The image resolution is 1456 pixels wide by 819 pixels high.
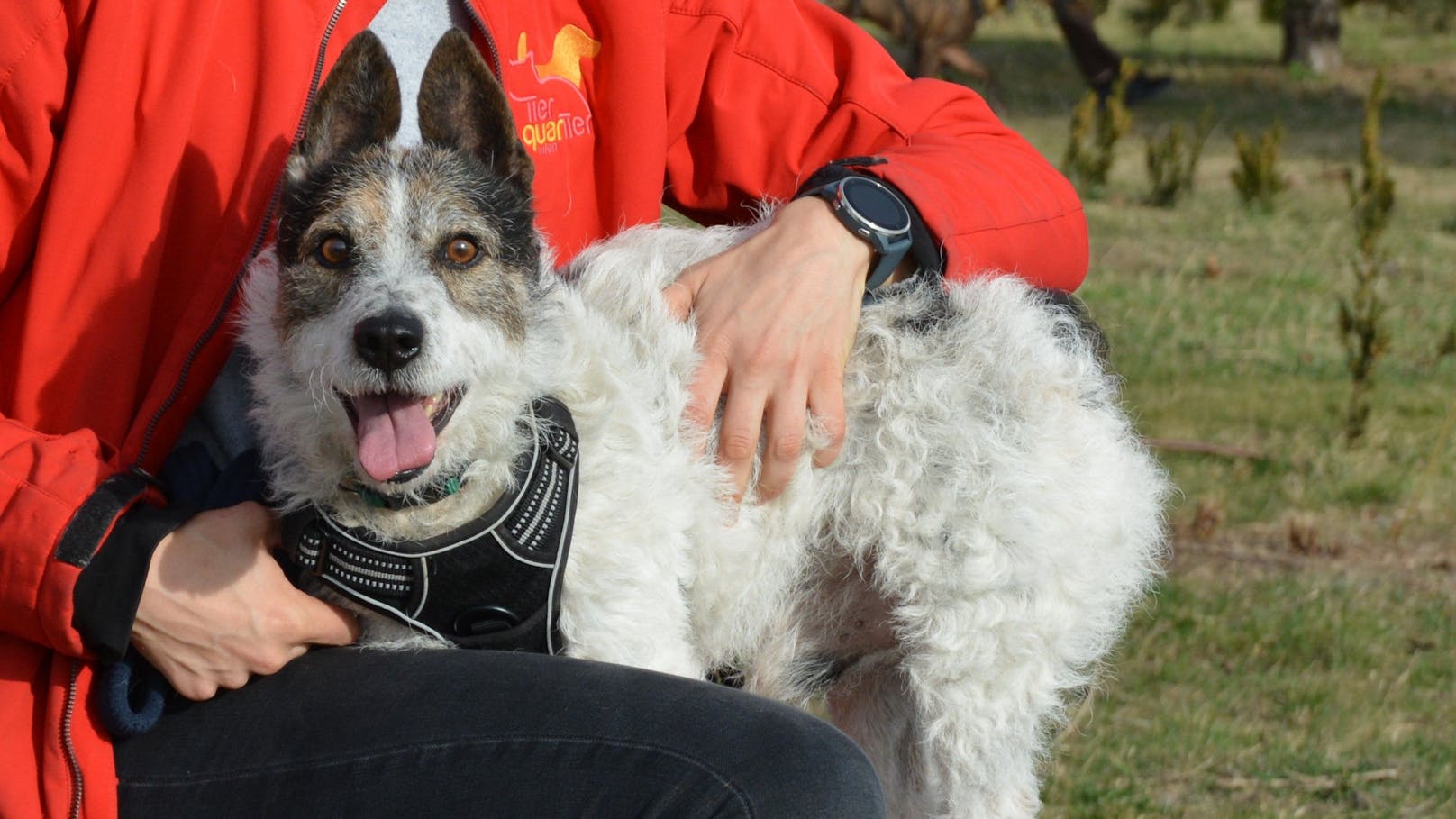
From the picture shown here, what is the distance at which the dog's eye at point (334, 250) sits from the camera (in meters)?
2.45

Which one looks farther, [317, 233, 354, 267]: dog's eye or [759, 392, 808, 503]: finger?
[759, 392, 808, 503]: finger


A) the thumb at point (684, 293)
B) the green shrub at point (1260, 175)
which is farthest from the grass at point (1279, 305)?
the thumb at point (684, 293)

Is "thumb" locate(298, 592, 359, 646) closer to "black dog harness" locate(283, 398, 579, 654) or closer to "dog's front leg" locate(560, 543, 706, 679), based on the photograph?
"black dog harness" locate(283, 398, 579, 654)

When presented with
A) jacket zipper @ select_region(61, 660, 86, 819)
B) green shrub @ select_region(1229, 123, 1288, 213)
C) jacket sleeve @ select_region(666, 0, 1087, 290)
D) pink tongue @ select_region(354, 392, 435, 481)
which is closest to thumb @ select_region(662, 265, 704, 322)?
jacket sleeve @ select_region(666, 0, 1087, 290)

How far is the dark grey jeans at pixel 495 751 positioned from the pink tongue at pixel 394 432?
1.09 feet

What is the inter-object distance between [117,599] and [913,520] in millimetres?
1492

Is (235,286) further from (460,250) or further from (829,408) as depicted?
(829,408)

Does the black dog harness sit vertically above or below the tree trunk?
above

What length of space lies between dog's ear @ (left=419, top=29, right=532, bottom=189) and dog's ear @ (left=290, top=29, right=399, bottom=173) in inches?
2.7

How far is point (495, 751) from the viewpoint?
84.3 inches

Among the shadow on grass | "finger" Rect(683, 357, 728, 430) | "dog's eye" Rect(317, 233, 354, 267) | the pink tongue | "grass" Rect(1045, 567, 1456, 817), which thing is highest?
"dog's eye" Rect(317, 233, 354, 267)

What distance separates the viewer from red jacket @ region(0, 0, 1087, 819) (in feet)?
7.14

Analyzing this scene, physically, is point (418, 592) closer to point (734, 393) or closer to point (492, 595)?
point (492, 595)

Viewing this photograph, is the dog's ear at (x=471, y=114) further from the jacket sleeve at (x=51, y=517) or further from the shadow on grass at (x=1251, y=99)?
the shadow on grass at (x=1251, y=99)
